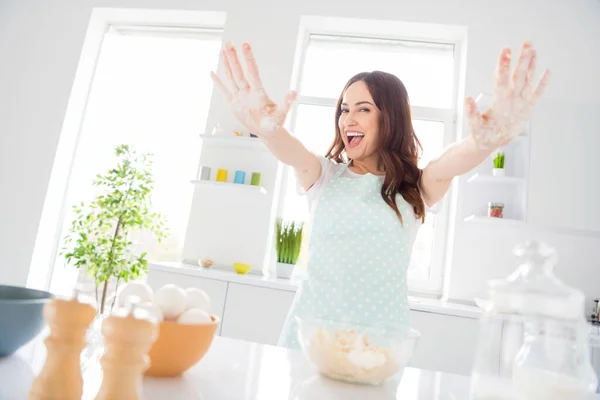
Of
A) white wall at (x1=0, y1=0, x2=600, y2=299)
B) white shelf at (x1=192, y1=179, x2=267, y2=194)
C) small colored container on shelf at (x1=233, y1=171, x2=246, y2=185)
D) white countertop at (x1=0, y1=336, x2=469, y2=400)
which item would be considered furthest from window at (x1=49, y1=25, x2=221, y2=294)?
white countertop at (x1=0, y1=336, x2=469, y2=400)

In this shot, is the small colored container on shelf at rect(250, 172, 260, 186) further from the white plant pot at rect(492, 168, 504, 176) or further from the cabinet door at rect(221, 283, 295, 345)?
the white plant pot at rect(492, 168, 504, 176)

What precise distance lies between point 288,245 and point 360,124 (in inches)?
56.3

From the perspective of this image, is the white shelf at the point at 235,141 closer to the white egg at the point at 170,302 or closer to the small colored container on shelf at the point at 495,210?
the small colored container on shelf at the point at 495,210

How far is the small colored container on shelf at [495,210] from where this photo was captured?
100 inches

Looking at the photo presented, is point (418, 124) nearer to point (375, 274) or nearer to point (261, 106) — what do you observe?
point (375, 274)

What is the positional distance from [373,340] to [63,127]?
324cm

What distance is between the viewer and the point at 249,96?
3.21 ft

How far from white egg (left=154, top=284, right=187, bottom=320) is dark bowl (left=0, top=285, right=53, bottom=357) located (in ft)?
0.50

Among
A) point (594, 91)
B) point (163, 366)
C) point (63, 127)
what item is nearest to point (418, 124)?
point (594, 91)

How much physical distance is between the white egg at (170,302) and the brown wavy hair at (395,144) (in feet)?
2.60

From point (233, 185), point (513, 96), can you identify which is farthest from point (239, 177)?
point (513, 96)

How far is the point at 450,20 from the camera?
2951mm

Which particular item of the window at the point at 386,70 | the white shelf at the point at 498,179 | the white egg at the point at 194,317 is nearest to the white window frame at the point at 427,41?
the window at the point at 386,70

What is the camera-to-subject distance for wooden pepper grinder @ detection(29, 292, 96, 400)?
1.55 feet
